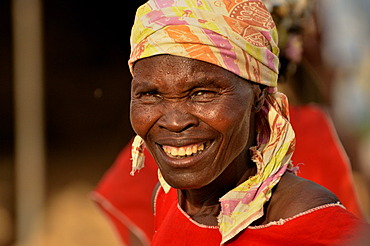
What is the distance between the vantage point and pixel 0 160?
22.0 feet

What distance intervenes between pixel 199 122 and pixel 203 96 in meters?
0.08

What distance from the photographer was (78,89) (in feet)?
22.0

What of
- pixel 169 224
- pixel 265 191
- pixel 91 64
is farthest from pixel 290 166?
pixel 91 64

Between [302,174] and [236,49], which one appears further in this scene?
[302,174]

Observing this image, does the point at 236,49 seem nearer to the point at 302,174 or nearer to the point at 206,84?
the point at 206,84

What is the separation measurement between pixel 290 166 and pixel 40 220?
4806 mm

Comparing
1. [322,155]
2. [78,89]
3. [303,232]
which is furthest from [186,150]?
[78,89]

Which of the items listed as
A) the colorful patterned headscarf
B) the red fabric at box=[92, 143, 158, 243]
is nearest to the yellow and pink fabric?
the colorful patterned headscarf

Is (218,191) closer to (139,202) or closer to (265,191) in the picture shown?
(265,191)

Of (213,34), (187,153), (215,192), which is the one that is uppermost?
(213,34)

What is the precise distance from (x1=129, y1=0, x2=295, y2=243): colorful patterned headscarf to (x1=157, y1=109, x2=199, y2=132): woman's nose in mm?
176

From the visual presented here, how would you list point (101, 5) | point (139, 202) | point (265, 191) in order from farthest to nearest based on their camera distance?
point (101, 5), point (139, 202), point (265, 191)

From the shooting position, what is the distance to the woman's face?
2.21m

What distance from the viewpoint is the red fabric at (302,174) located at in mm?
4285
